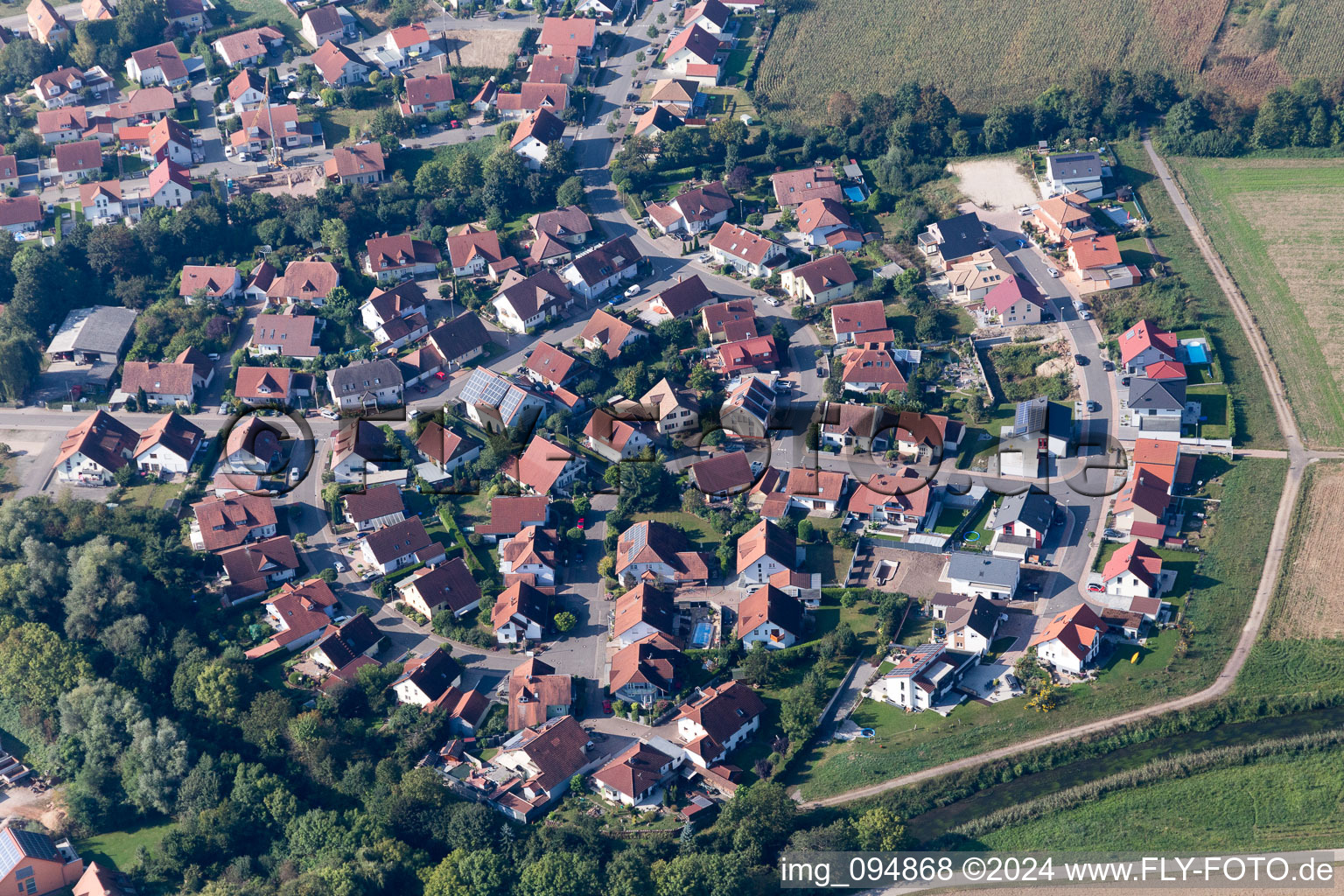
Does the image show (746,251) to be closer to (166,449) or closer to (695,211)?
(695,211)

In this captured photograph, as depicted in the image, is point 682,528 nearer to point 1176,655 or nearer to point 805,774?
point 805,774

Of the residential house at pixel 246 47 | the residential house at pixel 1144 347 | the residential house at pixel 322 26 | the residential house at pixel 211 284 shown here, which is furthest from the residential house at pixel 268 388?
the residential house at pixel 1144 347

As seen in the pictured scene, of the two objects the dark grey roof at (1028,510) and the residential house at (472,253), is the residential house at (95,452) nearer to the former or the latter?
the residential house at (472,253)

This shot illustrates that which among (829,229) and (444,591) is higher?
(829,229)

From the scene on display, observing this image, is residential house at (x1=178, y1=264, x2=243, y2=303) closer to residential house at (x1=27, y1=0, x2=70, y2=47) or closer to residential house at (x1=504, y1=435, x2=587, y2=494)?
residential house at (x1=504, y1=435, x2=587, y2=494)

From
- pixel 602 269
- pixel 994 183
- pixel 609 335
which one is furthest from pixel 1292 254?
pixel 602 269

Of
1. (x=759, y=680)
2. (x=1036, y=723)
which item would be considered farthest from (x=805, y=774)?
(x=1036, y=723)
